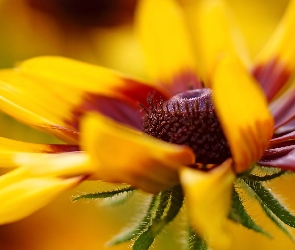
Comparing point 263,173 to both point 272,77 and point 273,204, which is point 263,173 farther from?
point 272,77

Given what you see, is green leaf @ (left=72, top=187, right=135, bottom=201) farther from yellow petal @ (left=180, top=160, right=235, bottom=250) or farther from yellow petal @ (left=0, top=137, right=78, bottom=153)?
yellow petal @ (left=180, top=160, right=235, bottom=250)

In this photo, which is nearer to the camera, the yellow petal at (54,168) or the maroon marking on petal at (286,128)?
the yellow petal at (54,168)

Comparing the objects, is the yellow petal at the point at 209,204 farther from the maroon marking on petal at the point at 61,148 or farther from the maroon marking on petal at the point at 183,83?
the maroon marking on petal at the point at 183,83

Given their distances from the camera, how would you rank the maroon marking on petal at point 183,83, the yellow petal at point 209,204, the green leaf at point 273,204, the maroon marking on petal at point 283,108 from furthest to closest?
1. the maroon marking on petal at point 183,83
2. the maroon marking on petal at point 283,108
3. the green leaf at point 273,204
4. the yellow petal at point 209,204

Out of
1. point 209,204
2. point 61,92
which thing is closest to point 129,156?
point 209,204

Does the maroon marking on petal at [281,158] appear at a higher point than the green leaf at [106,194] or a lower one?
higher

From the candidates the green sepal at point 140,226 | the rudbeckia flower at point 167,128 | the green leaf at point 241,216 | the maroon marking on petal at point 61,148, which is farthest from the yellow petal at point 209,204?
the maroon marking on petal at point 61,148
